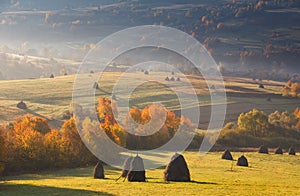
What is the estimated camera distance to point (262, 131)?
326ft

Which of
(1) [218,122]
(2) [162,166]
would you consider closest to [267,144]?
(1) [218,122]

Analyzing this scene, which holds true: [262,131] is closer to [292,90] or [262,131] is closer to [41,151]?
[292,90]

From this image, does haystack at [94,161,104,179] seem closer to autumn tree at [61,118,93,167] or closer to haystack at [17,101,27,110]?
autumn tree at [61,118,93,167]

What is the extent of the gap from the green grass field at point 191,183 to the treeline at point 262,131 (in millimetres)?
27510

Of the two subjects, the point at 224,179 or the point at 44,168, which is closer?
the point at 224,179

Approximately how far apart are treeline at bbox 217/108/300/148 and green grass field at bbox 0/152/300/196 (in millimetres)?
27510

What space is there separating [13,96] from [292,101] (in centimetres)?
7510

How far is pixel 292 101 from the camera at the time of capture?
420 feet

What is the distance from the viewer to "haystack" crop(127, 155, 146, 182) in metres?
42.2

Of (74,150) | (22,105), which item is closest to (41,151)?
(74,150)

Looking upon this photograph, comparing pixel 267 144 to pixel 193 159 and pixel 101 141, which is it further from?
pixel 101 141

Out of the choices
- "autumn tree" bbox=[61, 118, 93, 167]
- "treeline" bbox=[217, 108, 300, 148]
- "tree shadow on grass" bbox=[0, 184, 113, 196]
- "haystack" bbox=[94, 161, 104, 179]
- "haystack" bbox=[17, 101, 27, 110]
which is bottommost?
"tree shadow on grass" bbox=[0, 184, 113, 196]

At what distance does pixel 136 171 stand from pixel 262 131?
2457 inches

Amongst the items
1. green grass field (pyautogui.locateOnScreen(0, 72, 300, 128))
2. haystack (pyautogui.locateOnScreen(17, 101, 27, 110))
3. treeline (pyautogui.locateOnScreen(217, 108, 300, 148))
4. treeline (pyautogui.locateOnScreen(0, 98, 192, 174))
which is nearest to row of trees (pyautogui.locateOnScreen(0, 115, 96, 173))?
treeline (pyautogui.locateOnScreen(0, 98, 192, 174))
